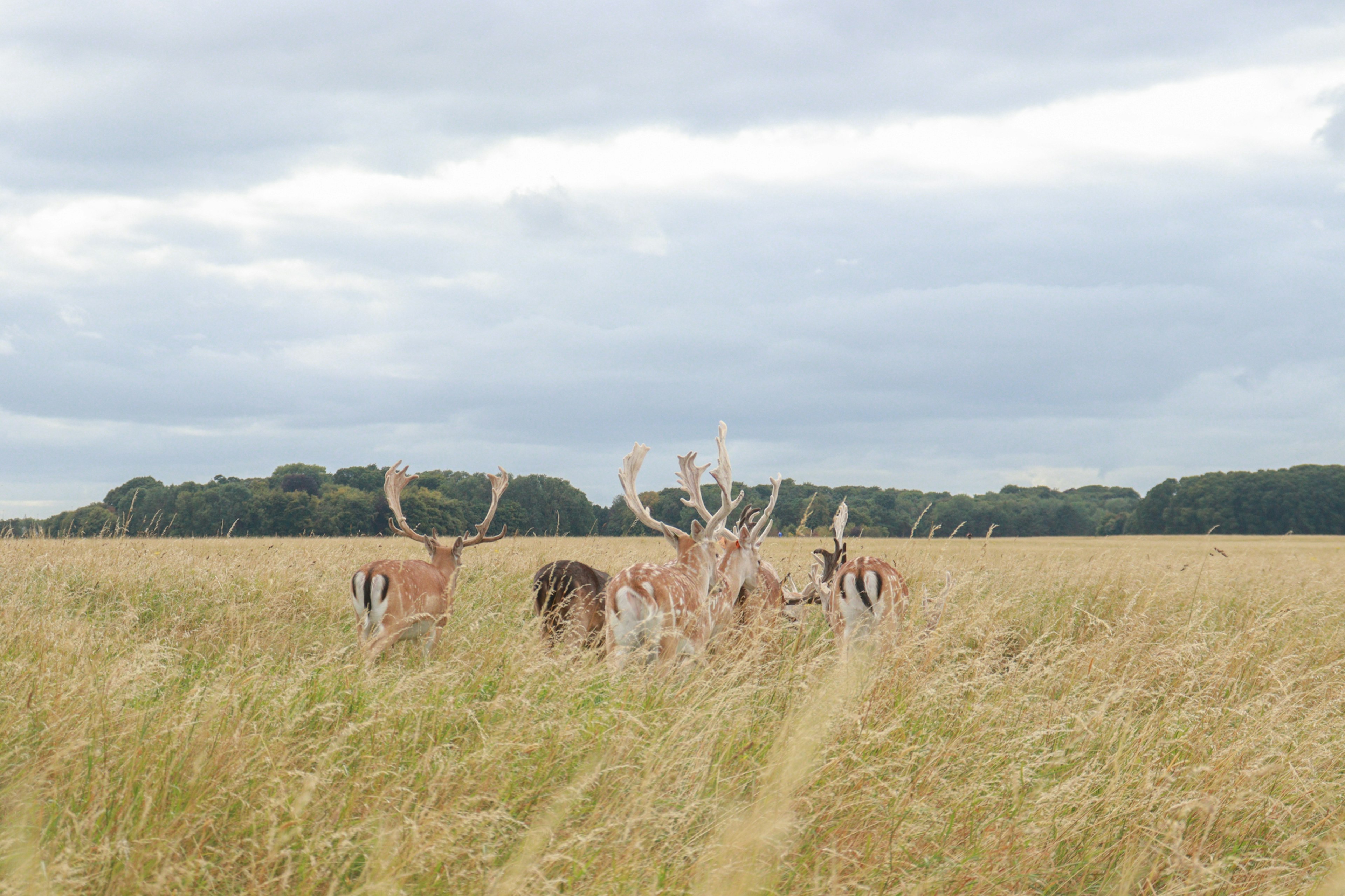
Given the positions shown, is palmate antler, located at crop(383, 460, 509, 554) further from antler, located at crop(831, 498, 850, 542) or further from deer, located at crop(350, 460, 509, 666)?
antler, located at crop(831, 498, 850, 542)

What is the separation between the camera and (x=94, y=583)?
30.5 feet

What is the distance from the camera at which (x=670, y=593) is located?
19.2ft

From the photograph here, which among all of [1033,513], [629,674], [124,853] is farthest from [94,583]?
[1033,513]

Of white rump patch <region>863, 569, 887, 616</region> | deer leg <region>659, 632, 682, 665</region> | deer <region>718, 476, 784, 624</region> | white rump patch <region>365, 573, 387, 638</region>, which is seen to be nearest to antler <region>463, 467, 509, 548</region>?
white rump patch <region>365, 573, 387, 638</region>

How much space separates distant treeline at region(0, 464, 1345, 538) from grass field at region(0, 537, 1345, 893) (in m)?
9.19

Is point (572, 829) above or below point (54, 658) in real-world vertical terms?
below

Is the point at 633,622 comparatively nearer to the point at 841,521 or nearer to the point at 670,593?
the point at 670,593

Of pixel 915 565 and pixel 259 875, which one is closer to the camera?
pixel 259 875

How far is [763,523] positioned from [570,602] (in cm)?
158

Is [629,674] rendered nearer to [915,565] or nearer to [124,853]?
[124,853]

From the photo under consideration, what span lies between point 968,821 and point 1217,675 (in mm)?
3257

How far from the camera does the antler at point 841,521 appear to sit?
777 centimetres

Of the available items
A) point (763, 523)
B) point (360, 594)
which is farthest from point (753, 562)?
point (360, 594)

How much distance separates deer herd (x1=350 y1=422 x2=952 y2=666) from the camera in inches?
230
